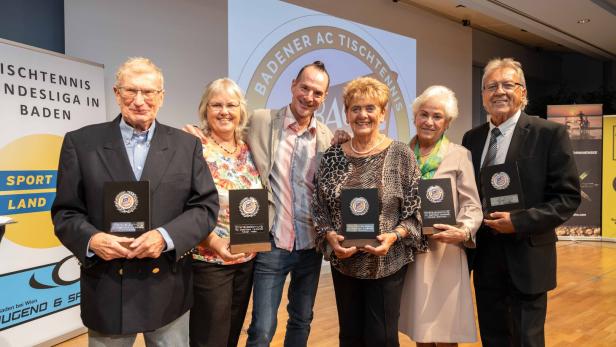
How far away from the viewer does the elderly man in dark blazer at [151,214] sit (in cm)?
153

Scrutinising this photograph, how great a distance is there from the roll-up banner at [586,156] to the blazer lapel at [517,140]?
6.83m

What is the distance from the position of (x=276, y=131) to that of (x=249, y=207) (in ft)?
1.59

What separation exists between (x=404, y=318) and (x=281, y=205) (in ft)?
2.49

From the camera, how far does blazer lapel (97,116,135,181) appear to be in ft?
5.12

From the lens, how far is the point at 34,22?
11.3 ft

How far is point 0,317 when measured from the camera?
9.76ft

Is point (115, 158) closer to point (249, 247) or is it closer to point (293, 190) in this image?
point (249, 247)

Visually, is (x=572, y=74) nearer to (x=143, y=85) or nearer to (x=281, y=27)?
(x=281, y=27)

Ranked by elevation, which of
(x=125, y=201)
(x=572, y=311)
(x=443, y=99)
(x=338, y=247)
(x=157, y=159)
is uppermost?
(x=443, y=99)

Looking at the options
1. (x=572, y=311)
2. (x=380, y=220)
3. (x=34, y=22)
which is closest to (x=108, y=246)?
(x=380, y=220)

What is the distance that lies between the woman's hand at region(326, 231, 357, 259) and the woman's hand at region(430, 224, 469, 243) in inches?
15.8

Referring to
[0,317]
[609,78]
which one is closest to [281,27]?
[0,317]

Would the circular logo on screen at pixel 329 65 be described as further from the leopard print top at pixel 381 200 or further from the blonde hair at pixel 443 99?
the leopard print top at pixel 381 200

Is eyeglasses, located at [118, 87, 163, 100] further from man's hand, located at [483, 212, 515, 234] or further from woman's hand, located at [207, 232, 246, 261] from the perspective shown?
man's hand, located at [483, 212, 515, 234]
